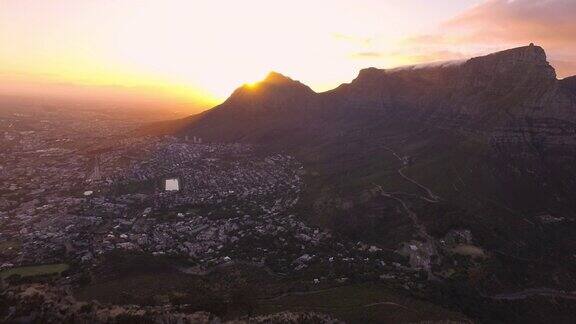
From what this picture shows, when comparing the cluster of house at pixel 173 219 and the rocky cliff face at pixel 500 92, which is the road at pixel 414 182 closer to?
the rocky cliff face at pixel 500 92

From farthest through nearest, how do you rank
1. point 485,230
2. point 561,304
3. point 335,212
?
1. point 335,212
2. point 485,230
3. point 561,304

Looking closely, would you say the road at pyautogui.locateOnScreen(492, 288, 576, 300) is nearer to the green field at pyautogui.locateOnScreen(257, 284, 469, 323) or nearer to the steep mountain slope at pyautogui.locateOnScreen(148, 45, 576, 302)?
the steep mountain slope at pyautogui.locateOnScreen(148, 45, 576, 302)

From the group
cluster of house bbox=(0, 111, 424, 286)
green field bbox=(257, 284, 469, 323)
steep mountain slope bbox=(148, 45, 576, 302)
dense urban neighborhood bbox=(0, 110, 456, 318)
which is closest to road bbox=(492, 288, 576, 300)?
steep mountain slope bbox=(148, 45, 576, 302)

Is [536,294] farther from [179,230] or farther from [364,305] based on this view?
[179,230]

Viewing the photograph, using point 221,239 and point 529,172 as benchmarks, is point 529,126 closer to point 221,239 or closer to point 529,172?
point 529,172

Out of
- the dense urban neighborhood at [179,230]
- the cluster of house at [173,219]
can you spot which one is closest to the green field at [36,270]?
the dense urban neighborhood at [179,230]

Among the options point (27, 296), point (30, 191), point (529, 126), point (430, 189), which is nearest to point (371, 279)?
point (430, 189)

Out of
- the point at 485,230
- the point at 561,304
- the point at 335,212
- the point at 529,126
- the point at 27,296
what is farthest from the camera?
the point at 529,126
